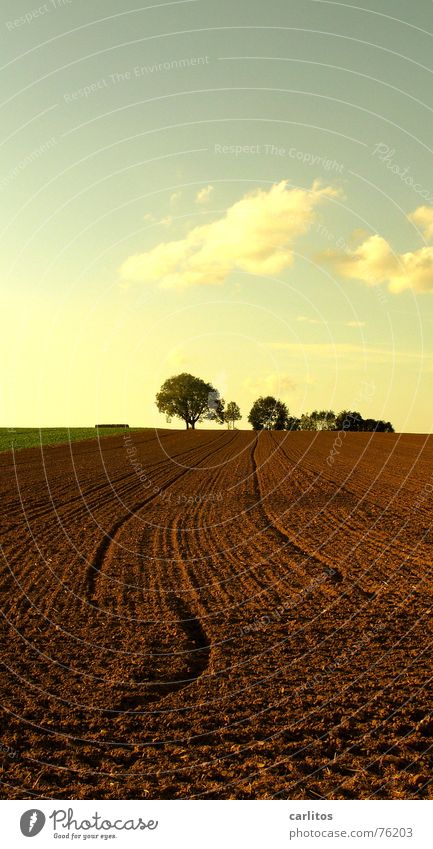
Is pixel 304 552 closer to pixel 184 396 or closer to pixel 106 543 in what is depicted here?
pixel 106 543

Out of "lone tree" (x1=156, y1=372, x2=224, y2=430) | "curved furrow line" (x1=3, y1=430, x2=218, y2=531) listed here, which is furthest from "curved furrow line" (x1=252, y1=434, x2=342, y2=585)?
"lone tree" (x1=156, y1=372, x2=224, y2=430)

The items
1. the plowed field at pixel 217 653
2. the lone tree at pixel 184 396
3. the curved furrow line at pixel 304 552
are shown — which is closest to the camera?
the plowed field at pixel 217 653

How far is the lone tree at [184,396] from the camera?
95.7m

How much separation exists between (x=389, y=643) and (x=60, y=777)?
4944mm

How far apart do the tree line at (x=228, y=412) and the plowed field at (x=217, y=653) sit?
74886 mm

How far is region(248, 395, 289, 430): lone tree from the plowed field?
116m

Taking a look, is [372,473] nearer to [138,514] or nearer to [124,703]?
[138,514]

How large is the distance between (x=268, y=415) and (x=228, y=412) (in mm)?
20946

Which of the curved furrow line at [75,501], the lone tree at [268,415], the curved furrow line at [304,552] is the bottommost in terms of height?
the curved furrow line at [304,552]

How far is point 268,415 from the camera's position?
13950 centimetres

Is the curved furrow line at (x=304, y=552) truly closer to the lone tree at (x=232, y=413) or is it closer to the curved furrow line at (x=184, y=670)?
the curved furrow line at (x=184, y=670)

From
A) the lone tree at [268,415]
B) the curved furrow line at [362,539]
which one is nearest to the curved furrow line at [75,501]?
the curved furrow line at [362,539]
